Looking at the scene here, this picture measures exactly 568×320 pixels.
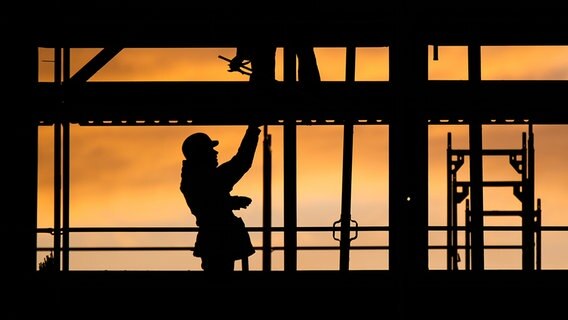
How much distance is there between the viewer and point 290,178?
718 inches

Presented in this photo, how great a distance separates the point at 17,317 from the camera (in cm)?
1077

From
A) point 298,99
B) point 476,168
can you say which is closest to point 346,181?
point 476,168

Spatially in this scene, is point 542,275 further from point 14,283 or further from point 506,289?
point 14,283

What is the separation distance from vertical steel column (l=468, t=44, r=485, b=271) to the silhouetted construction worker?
221 inches

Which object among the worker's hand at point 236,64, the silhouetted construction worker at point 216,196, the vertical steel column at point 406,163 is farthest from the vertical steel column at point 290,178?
the vertical steel column at point 406,163

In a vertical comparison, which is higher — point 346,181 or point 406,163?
point 406,163

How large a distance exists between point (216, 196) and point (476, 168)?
33.1 ft

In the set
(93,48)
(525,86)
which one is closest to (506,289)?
(525,86)

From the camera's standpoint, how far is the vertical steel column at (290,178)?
56.5ft

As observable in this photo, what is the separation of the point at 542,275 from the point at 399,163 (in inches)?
109

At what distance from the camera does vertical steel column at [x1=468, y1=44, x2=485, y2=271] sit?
18.8 meters
